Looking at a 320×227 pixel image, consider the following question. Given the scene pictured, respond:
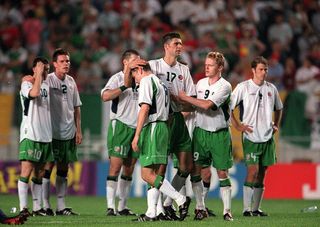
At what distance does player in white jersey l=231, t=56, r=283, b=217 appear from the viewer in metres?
14.8

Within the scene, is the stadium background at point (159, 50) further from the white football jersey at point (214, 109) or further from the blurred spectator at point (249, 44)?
the white football jersey at point (214, 109)

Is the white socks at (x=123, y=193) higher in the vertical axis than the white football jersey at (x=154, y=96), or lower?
lower

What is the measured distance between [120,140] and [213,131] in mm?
1842

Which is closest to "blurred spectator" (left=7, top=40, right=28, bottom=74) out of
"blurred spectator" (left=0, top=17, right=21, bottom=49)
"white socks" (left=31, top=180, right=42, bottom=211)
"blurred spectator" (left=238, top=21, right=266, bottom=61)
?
"blurred spectator" (left=0, top=17, right=21, bottom=49)

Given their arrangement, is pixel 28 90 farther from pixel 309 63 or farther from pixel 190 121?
pixel 309 63

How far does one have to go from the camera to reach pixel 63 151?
1506 centimetres

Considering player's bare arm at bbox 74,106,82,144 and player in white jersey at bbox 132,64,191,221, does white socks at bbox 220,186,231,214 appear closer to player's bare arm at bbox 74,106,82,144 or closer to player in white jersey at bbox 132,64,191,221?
player in white jersey at bbox 132,64,191,221

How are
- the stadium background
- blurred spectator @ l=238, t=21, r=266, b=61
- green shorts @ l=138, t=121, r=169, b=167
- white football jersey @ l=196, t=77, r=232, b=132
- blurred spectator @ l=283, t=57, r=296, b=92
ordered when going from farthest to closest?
blurred spectator @ l=238, t=21, r=266, b=61
blurred spectator @ l=283, t=57, r=296, b=92
the stadium background
white football jersey @ l=196, t=77, r=232, b=132
green shorts @ l=138, t=121, r=169, b=167

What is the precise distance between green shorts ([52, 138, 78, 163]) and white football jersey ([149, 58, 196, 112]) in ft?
7.57

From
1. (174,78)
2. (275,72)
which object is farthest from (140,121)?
(275,72)

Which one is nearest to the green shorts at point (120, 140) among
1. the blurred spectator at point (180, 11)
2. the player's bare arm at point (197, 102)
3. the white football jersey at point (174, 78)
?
the white football jersey at point (174, 78)

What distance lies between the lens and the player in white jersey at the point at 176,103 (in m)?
13.5

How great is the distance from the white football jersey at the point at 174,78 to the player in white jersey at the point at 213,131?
7.0 inches

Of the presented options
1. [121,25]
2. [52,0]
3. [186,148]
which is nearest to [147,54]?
[121,25]
